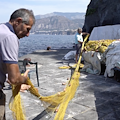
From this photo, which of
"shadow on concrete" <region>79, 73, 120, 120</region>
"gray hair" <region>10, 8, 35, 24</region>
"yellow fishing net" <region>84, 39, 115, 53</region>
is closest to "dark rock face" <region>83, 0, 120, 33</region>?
"yellow fishing net" <region>84, 39, 115, 53</region>

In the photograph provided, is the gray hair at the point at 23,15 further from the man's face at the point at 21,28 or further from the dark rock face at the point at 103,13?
the dark rock face at the point at 103,13

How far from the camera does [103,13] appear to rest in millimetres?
27438

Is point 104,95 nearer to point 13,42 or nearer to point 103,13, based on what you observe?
point 13,42

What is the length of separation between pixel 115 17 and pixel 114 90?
19462mm

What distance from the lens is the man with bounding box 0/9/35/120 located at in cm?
192

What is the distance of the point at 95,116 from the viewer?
4.25 metres

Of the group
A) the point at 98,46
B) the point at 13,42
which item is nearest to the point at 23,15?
the point at 13,42

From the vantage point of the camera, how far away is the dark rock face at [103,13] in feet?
78.8

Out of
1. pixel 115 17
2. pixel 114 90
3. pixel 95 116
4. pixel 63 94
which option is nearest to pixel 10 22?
pixel 63 94

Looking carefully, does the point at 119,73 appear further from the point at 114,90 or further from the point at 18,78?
the point at 18,78

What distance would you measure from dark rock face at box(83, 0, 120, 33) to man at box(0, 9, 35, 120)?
2260 cm

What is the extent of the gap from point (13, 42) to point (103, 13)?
1064 inches

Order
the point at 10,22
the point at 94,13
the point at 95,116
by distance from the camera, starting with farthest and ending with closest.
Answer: the point at 94,13 → the point at 95,116 → the point at 10,22

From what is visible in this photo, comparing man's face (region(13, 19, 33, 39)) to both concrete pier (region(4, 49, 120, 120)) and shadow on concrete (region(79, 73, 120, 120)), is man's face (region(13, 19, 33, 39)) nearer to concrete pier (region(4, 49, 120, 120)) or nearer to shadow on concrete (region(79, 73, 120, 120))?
concrete pier (region(4, 49, 120, 120))
